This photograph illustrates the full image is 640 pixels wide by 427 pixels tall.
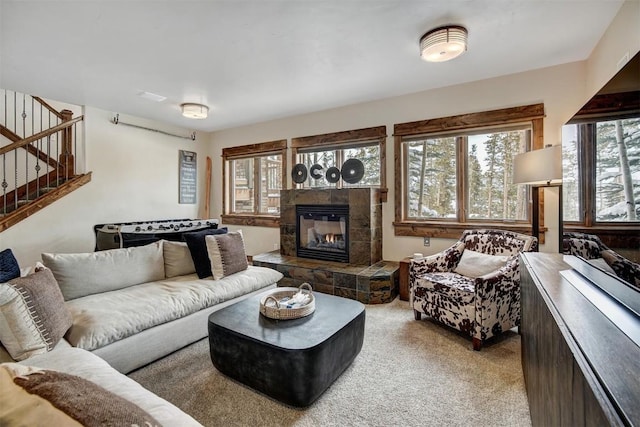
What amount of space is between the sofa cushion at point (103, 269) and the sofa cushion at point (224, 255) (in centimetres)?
51

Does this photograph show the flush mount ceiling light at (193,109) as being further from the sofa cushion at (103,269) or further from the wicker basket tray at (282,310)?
the wicker basket tray at (282,310)

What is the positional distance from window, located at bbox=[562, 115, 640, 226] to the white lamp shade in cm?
94

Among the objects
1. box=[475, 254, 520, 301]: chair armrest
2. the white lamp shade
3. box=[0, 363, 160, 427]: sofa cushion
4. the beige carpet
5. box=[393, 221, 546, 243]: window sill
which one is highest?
the white lamp shade

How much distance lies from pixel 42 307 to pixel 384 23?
2934 millimetres

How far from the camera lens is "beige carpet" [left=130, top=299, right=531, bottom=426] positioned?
165cm

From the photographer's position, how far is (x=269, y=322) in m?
1.99

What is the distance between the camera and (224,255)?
2.94 m

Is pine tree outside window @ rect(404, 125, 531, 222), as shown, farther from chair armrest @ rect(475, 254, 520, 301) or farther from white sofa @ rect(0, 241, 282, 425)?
white sofa @ rect(0, 241, 282, 425)

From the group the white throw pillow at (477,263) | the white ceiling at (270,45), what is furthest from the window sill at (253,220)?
the white throw pillow at (477,263)

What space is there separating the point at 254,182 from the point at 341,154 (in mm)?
1925

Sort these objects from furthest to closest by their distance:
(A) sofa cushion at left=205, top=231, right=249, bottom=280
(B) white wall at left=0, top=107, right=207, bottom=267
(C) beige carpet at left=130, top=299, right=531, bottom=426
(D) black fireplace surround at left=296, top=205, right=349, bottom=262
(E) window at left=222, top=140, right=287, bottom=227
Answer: (E) window at left=222, top=140, right=287, bottom=227 < (D) black fireplace surround at left=296, top=205, right=349, bottom=262 < (B) white wall at left=0, top=107, right=207, bottom=267 < (A) sofa cushion at left=205, top=231, right=249, bottom=280 < (C) beige carpet at left=130, top=299, right=531, bottom=426

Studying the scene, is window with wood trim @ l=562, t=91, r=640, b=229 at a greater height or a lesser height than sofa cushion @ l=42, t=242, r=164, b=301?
greater

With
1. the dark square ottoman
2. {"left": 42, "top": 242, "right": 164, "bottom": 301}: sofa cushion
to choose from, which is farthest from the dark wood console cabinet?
{"left": 42, "top": 242, "right": 164, "bottom": 301}: sofa cushion

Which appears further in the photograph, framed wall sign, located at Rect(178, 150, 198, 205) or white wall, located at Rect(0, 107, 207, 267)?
framed wall sign, located at Rect(178, 150, 198, 205)
